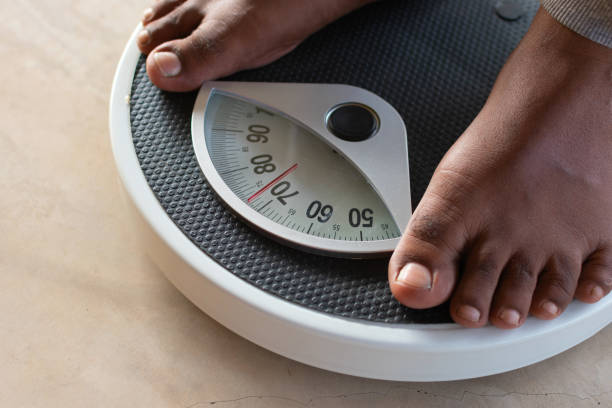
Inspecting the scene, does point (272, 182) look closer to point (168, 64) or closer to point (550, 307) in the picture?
point (168, 64)

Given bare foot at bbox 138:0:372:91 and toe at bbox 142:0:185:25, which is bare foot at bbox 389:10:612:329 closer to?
bare foot at bbox 138:0:372:91

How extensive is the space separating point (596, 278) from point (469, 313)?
0.51ft

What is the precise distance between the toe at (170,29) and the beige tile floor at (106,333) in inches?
7.2

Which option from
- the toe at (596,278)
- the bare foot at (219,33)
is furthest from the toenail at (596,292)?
the bare foot at (219,33)

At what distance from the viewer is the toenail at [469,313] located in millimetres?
696

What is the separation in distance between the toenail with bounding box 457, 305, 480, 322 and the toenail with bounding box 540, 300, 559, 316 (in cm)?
7

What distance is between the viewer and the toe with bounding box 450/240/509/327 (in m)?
0.70

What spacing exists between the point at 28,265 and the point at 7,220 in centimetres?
9

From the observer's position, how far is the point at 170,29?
936 millimetres

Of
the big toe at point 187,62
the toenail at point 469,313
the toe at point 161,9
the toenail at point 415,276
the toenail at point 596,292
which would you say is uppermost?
the toe at point 161,9

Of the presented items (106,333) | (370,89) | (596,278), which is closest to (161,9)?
(370,89)

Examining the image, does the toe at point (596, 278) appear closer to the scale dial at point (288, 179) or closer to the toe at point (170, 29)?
the scale dial at point (288, 179)

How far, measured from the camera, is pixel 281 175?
2.79 ft

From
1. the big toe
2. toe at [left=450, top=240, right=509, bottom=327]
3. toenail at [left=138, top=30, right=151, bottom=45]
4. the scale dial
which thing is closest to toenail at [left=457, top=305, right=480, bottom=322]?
toe at [left=450, top=240, right=509, bottom=327]
